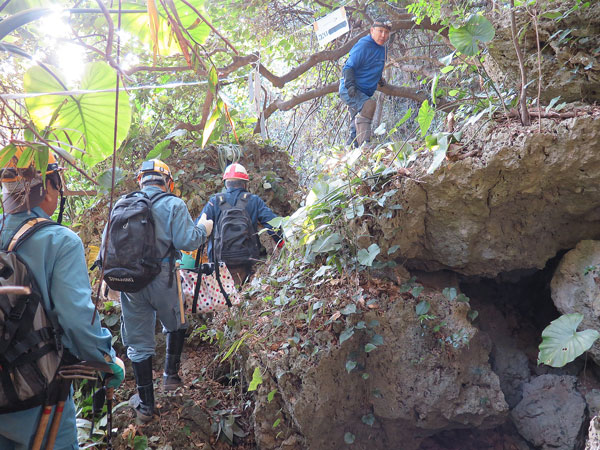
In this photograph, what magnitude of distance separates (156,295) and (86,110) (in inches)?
93.2

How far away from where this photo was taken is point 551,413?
3.62 meters

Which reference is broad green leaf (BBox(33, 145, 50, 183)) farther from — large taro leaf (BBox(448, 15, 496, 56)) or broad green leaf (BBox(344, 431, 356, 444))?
broad green leaf (BBox(344, 431, 356, 444))

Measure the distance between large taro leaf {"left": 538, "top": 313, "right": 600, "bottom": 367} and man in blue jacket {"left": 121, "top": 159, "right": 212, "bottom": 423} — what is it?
100 inches

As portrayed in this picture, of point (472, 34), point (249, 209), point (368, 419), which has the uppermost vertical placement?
point (472, 34)

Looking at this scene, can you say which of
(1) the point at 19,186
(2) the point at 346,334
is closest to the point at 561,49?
(2) the point at 346,334

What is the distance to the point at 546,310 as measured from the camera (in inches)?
167

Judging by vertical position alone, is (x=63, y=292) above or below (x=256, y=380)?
above

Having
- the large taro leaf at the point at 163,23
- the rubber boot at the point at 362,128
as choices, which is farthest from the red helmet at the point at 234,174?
the large taro leaf at the point at 163,23

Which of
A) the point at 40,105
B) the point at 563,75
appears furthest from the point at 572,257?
the point at 40,105

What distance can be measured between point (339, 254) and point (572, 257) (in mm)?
1772

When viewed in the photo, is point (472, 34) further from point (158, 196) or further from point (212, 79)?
point (212, 79)

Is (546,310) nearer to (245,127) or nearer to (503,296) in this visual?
(503,296)

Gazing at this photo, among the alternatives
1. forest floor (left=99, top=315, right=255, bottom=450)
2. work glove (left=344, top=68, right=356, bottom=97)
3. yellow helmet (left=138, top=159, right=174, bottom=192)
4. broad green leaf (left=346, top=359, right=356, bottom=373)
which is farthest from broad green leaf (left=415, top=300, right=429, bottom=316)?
work glove (left=344, top=68, right=356, bottom=97)

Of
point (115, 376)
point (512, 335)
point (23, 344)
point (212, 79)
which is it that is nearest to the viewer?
point (212, 79)
